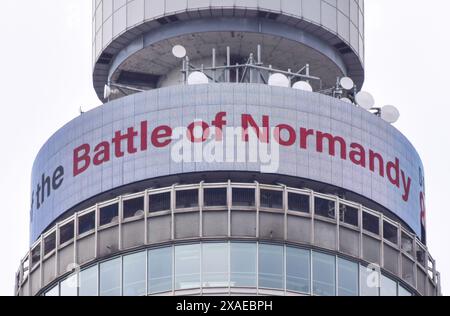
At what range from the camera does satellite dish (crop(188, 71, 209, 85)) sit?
13888 centimetres

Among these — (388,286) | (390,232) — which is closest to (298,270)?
(388,286)

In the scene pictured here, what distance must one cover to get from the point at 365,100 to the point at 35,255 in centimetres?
2273

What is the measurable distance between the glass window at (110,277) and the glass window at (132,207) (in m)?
3.13

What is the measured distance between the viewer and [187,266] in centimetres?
13325

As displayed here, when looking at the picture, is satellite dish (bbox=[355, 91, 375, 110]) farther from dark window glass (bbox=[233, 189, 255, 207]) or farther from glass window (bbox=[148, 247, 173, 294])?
glass window (bbox=[148, 247, 173, 294])

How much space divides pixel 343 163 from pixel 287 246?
7.05 m

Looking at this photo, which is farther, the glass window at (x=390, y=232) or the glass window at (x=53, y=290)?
the glass window at (x=390, y=232)

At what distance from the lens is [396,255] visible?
138250mm

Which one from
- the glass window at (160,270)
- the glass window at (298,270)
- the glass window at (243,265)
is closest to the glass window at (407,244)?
the glass window at (298,270)

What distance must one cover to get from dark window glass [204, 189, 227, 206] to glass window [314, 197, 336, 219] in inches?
221

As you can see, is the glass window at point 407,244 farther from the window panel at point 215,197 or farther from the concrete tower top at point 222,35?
the concrete tower top at point 222,35

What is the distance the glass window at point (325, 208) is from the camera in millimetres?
136125
